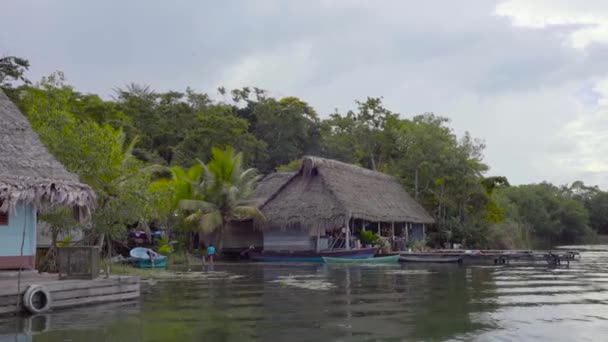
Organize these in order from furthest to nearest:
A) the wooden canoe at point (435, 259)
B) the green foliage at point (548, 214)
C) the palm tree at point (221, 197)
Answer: the green foliage at point (548, 214)
the palm tree at point (221, 197)
the wooden canoe at point (435, 259)

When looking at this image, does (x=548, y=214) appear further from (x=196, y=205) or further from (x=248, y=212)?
(x=196, y=205)

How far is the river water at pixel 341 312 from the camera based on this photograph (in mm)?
9367

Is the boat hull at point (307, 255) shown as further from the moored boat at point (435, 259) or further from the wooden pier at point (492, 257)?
the wooden pier at point (492, 257)

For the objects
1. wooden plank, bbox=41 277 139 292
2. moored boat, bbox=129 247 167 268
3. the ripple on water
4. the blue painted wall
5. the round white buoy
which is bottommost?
the ripple on water

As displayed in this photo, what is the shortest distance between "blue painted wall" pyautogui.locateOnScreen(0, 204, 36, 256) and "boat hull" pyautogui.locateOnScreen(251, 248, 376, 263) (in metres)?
15.1

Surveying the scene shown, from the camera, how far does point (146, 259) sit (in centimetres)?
2295

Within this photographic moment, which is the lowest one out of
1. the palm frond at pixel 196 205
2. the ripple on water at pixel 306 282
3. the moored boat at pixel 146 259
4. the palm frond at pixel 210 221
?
the ripple on water at pixel 306 282

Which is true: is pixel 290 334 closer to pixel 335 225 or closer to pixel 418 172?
pixel 335 225

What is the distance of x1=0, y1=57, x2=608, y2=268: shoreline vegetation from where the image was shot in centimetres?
1655

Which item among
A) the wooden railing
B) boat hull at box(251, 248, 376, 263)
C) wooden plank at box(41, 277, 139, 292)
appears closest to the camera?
wooden plank at box(41, 277, 139, 292)

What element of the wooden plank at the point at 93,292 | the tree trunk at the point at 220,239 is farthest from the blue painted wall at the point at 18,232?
the tree trunk at the point at 220,239

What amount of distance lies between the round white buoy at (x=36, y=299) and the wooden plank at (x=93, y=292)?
30 cm

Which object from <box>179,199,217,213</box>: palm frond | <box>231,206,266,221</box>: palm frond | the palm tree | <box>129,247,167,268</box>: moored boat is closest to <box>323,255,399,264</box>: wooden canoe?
<box>231,206,266,221</box>: palm frond

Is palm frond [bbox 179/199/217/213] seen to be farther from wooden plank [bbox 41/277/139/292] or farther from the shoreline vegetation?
wooden plank [bbox 41/277/139/292]
